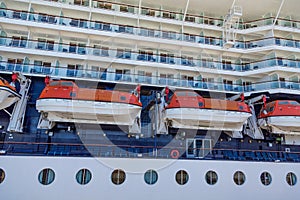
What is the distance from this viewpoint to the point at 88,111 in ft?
30.0

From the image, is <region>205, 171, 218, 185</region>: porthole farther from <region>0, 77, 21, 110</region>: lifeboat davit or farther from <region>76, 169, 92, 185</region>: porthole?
<region>0, 77, 21, 110</region>: lifeboat davit

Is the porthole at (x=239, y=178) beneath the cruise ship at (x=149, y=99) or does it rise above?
beneath

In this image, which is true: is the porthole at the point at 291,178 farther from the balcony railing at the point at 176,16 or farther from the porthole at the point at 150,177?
the balcony railing at the point at 176,16

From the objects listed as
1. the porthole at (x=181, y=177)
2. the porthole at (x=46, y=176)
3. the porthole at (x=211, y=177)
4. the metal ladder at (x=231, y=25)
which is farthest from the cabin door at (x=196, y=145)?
the porthole at (x=46, y=176)

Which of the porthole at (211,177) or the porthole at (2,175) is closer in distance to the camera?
the porthole at (2,175)

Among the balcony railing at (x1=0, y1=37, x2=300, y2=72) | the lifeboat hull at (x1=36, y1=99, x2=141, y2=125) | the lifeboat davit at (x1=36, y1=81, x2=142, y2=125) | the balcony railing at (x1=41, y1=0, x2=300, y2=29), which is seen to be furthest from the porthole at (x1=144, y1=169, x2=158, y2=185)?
the balcony railing at (x1=41, y1=0, x2=300, y2=29)

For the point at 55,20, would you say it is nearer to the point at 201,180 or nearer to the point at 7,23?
the point at 7,23

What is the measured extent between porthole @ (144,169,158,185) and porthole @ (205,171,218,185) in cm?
196

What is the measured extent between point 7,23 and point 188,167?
33.5ft

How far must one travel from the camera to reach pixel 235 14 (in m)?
12.8

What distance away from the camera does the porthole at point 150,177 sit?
8633 mm

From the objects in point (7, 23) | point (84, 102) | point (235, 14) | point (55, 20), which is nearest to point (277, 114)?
point (235, 14)

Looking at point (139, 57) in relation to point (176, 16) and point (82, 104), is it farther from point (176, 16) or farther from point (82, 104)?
point (82, 104)

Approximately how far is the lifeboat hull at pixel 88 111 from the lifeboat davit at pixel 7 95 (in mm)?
1168
